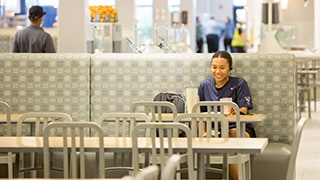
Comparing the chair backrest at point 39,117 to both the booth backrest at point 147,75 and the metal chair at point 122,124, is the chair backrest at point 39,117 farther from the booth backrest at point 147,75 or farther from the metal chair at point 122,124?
the booth backrest at point 147,75

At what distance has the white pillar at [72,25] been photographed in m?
9.10

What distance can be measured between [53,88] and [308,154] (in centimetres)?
358

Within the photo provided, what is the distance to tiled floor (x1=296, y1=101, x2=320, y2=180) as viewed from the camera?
340 inches

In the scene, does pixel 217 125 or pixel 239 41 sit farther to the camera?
pixel 239 41

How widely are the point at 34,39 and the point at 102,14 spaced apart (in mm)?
1415

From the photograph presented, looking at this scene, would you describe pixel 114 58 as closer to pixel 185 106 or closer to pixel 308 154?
pixel 185 106

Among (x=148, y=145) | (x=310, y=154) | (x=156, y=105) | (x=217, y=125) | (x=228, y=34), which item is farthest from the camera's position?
(x=228, y=34)

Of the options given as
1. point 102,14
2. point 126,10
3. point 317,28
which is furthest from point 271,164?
point 317,28

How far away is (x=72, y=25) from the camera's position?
9.11 m

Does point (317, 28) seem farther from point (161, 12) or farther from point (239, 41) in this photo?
point (239, 41)

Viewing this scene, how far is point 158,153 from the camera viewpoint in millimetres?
5516

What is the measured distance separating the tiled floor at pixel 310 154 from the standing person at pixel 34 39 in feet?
9.63

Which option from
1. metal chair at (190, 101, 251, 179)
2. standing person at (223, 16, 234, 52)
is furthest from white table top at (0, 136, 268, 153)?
standing person at (223, 16, 234, 52)

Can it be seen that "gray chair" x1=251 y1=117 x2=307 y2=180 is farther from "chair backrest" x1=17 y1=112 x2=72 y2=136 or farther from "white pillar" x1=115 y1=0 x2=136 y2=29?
"white pillar" x1=115 y1=0 x2=136 y2=29
